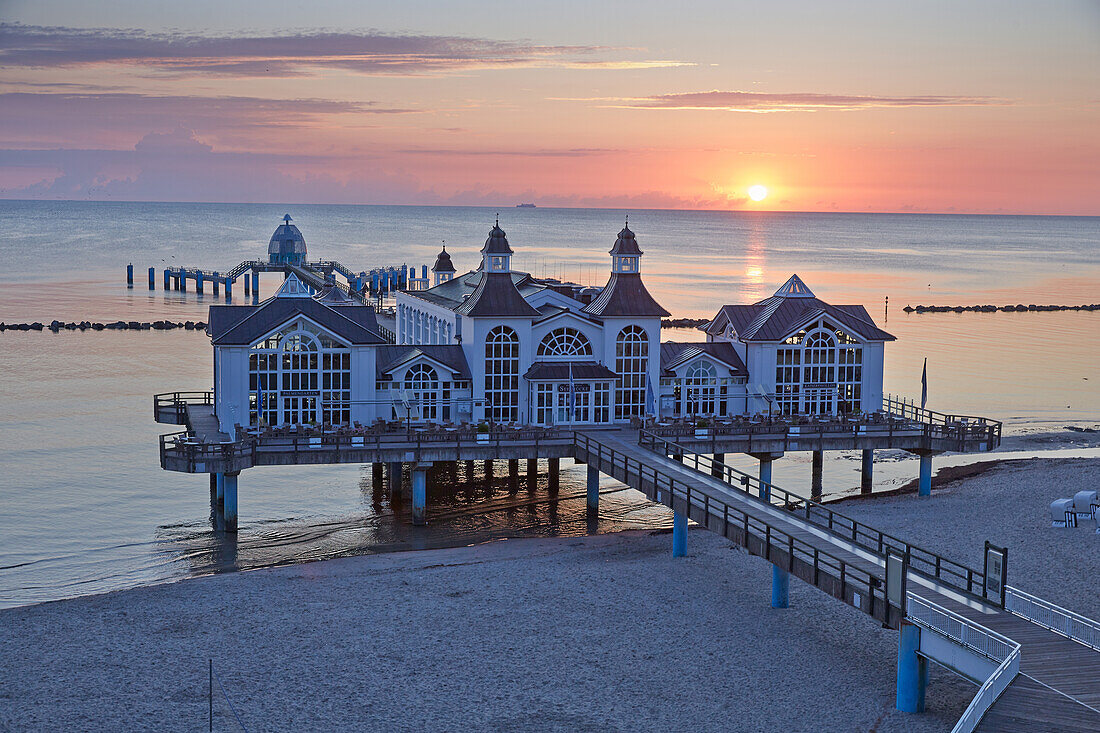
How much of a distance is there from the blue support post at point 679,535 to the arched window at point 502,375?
11357 millimetres

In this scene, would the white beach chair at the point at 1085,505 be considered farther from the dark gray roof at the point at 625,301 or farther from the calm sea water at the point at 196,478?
the dark gray roof at the point at 625,301

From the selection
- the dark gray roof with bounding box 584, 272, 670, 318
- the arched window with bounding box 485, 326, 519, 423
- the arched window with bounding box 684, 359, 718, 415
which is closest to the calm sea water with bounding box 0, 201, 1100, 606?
the arched window with bounding box 485, 326, 519, 423

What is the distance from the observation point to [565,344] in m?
47.7

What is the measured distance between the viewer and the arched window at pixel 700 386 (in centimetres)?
4897

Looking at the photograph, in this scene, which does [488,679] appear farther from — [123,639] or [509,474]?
[509,474]

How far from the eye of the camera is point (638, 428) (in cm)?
4669

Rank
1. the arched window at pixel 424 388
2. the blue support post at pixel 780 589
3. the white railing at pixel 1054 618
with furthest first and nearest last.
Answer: the arched window at pixel 424 388 → the blue support post at pixel 780 589 → the white railing at pixel 1054 618

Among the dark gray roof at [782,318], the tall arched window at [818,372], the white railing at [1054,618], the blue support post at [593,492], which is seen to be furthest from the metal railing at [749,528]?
the tall arched window at [818,372]

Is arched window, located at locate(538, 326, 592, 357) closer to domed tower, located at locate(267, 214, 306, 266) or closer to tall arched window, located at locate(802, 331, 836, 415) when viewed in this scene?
tall arched window, located at locate(802, 331, 836, 415)

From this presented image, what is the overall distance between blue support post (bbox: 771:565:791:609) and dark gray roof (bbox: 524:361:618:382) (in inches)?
653

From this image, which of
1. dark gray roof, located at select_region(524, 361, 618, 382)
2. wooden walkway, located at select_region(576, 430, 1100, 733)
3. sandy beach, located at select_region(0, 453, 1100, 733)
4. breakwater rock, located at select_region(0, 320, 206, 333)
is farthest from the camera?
breakwater rock, located at select_region(0, 320, 206, 333)

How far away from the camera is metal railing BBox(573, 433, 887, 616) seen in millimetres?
26827

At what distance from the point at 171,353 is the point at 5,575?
164 ft

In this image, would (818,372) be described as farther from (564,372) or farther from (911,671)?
(911,671)
